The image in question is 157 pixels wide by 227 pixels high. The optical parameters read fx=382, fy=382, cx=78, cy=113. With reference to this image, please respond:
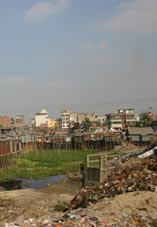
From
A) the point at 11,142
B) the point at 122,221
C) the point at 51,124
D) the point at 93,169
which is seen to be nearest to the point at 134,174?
the point at 122,221

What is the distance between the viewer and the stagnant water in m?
28.6

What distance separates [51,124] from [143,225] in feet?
506

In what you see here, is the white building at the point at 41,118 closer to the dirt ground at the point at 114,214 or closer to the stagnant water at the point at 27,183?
the stagnant water at the point at 27,183

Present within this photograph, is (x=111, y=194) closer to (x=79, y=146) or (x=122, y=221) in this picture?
(x=122, y=221)

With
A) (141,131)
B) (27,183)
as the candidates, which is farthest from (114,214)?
(141,131)

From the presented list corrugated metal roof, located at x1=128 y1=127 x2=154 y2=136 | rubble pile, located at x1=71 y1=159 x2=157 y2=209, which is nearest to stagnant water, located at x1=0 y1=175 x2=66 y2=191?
rubble pile, located at x1=71 y1=159 x2=157 y2=209

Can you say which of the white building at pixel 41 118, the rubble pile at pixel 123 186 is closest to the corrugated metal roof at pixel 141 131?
the rubble pile at pixel 123 186

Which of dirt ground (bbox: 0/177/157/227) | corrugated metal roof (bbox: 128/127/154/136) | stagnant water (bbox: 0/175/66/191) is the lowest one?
stagnant water (bbox: 0/175/66/191)

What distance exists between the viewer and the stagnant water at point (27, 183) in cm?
2856

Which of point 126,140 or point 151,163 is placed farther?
point 126,140

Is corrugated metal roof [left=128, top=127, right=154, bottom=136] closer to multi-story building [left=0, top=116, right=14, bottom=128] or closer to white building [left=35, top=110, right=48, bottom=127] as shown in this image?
multi-story building [left=0, top=116, right=14, bottom=128]

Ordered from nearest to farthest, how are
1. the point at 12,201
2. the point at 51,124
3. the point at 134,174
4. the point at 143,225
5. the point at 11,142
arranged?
the point at 143,225
the point at 134,174
the point at 12,201
the point at 11,142
the point at 51,124

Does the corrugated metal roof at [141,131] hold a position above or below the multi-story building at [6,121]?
below

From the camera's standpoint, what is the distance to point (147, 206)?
10.8 metres
